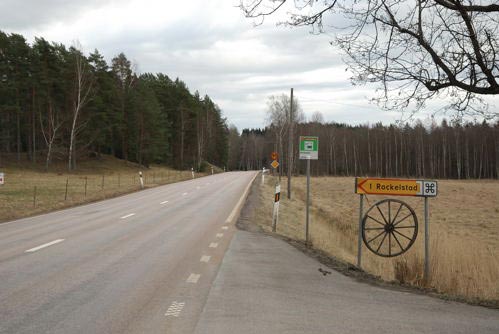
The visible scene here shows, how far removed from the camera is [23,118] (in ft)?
189

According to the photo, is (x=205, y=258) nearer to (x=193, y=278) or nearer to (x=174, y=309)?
(x=193, y=278)

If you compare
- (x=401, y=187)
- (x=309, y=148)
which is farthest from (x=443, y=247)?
(x=401, y=187)

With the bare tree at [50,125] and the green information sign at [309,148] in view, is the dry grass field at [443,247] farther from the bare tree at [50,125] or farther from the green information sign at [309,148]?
the bare tree at [50,125]

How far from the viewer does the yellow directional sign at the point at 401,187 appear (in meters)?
8.83

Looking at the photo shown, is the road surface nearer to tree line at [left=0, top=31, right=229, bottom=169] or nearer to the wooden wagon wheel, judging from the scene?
the wooden wagon wheel

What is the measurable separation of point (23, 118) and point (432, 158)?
3037 inches

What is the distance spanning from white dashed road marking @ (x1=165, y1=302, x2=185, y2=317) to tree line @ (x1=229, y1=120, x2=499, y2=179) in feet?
258

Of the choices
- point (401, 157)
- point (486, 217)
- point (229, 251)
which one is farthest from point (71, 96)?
point (401, 157)

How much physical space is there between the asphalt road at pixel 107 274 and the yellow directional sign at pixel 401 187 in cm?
318

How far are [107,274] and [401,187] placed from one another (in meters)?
5.30

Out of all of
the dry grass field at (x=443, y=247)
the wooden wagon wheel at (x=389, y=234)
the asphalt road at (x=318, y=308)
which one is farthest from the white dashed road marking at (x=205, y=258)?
the dry grass field at (x=443, y=247)

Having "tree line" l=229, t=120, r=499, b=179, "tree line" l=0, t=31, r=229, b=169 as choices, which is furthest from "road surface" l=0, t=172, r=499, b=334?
"tree line" l=229, t=120, r=499, b=179

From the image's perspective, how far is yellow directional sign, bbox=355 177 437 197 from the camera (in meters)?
8.83

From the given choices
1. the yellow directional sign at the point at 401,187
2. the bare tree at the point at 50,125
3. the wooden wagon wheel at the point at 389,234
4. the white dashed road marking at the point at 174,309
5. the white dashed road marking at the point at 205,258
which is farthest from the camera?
the bare tree at the point at 50,125
